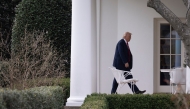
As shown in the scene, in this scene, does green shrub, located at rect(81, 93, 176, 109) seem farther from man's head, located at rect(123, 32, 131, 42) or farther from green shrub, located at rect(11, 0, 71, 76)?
green shrub, located at rect(11, 0, 71, 76)

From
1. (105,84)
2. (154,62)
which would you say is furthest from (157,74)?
(105,84)

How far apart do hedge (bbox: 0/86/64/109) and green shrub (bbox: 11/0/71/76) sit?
7.97 meters

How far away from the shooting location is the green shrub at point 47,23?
59.9 feet

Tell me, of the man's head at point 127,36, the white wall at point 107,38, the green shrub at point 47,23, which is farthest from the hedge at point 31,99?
the green shrub at point 47,23

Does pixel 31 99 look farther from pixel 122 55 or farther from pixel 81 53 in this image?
pixel 122 55

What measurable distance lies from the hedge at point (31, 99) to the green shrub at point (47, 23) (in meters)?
7.97

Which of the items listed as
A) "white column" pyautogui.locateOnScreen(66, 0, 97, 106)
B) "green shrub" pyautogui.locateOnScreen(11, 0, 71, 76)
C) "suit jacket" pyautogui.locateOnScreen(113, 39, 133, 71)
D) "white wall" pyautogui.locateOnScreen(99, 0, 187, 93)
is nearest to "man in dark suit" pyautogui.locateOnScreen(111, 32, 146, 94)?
"suit jacket" pyautogui.locateOnScreen(113, 39, 133, 71)

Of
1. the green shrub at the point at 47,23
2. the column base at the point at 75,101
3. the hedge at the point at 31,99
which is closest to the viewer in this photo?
the hedge at the point at 31,99

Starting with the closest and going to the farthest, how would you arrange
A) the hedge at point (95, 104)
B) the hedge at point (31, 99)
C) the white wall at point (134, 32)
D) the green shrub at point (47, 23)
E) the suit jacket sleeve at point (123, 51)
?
1. the hedge at point (31, 99)
2. the hedge at point (95, 104)
3. the suit jacket sleeve at point (123, 51)
4. the white wall at point (134, 32)
5. the green shrub at point (47, 23)

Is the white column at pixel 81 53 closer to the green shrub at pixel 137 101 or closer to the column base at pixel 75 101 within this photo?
the column base at pixel 75 101

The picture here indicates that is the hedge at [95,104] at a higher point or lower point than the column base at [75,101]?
higher

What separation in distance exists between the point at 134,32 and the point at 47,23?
5503 mm

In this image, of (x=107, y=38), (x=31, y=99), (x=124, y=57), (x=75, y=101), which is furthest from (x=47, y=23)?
(x=31, y=99)

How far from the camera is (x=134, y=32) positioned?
1384 centimetres
